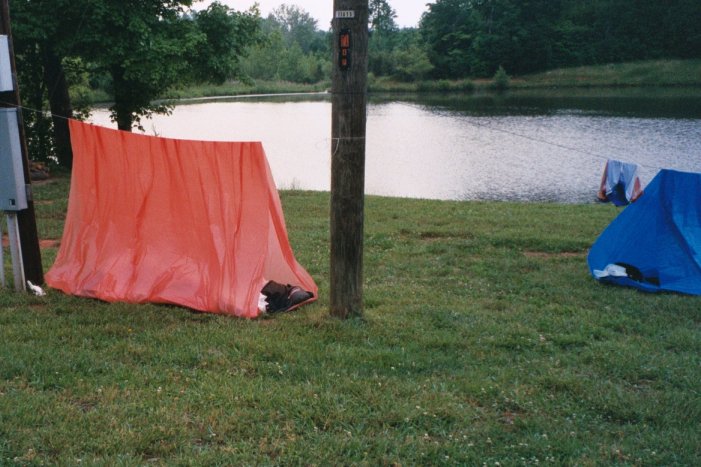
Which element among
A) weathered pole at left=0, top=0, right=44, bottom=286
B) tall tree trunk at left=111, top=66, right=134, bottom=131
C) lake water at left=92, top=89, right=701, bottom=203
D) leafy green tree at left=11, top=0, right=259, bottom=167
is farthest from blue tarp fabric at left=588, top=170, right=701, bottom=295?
tall tree trunk at left=111, top=66, right=134, bottom=131

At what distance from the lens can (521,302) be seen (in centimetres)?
724

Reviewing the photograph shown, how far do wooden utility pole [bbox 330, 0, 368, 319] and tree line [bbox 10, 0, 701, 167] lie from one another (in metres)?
4.99

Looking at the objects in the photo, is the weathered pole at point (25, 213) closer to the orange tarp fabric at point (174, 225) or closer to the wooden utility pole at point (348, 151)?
the orange tarp fabric at point (174, 225)

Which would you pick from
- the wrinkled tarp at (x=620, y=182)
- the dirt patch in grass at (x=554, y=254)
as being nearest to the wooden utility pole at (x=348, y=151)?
the dirt patch in grass at (x=554, y=254)

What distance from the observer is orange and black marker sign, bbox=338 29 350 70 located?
5664 millimetres

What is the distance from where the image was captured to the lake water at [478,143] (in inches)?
929

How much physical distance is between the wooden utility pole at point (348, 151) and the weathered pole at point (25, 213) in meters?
3.24

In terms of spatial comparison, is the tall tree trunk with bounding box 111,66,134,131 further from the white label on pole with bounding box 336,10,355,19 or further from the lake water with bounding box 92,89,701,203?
the white label on pole with bounding box 336,10,355,19

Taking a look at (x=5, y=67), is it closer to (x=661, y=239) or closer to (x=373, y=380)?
(x=373, y=380)

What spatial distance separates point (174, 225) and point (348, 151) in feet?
7.05

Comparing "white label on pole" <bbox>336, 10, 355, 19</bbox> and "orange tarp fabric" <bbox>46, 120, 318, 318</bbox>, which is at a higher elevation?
"white label on pole" <bbox>336, 10, 355, 19</bbox>

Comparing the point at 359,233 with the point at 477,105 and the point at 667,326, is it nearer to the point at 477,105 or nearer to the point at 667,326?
the point at 667,326

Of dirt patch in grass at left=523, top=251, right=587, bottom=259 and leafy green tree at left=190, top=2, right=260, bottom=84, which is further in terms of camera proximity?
leafy green tree at left=190, top=2, right=260, bottom=84

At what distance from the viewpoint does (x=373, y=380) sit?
4.82 metres
